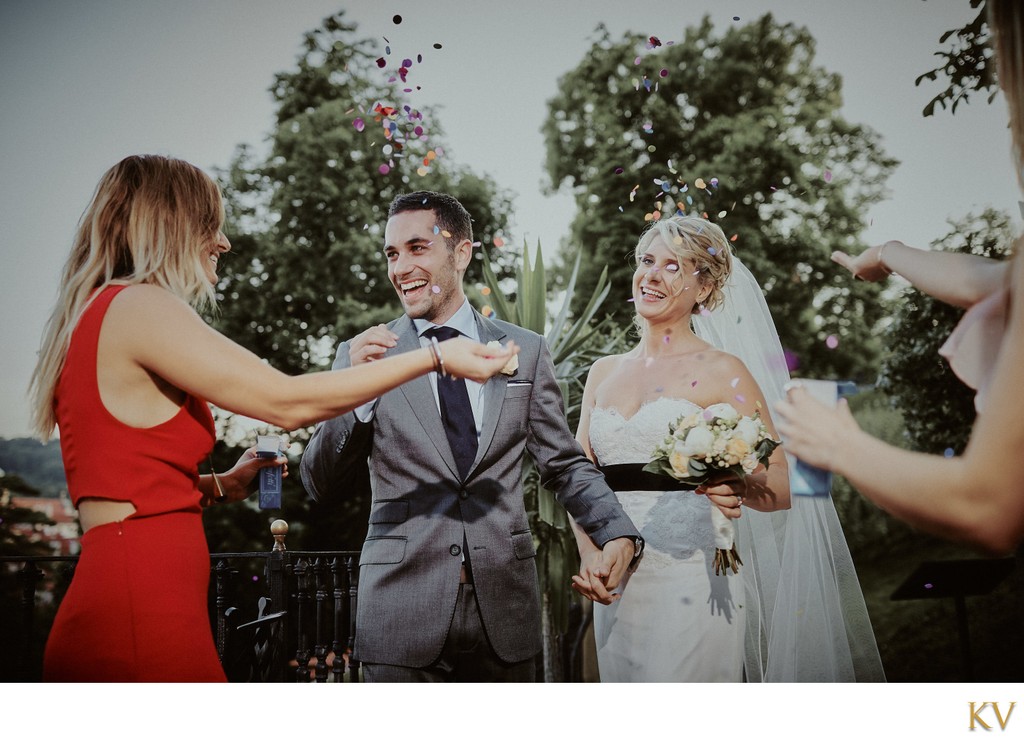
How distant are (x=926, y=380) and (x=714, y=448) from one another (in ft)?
9.90

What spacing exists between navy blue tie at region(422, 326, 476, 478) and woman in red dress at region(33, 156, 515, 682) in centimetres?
85

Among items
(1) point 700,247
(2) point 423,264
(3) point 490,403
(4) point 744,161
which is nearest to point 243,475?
(3) point 490,403

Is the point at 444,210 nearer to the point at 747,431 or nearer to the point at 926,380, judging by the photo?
the point at 747,431

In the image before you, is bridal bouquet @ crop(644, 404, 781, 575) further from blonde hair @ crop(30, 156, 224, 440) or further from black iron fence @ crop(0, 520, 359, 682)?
blonde hair @ crop(30, 156, 224, 440)

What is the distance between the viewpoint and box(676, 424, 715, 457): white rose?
271cm

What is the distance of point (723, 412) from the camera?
9.25ft

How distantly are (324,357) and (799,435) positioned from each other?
3770 mm

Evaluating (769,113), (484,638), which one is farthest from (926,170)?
(484,638)

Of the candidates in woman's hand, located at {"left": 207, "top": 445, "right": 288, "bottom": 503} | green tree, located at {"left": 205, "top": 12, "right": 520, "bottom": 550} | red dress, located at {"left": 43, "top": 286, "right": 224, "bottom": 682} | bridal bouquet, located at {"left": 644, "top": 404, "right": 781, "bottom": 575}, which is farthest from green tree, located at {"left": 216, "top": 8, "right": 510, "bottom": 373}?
red dress, located at {"left": 43, "top": 286, "right": 224, "bottom": 682}

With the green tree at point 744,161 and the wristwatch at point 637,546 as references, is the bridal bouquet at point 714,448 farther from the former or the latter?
the green tree at point 744,161

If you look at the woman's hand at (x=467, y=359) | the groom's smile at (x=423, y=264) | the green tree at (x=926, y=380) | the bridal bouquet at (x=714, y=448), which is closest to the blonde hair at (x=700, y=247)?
the bridal bouquet at (x=714, y=448)

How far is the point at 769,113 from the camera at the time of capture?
5270 mm

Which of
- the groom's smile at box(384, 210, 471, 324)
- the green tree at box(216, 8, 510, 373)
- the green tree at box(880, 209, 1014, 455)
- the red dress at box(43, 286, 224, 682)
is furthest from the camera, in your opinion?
the green tree at box(880, 209, 1014, 455)

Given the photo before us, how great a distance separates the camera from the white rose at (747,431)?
8.94ft
